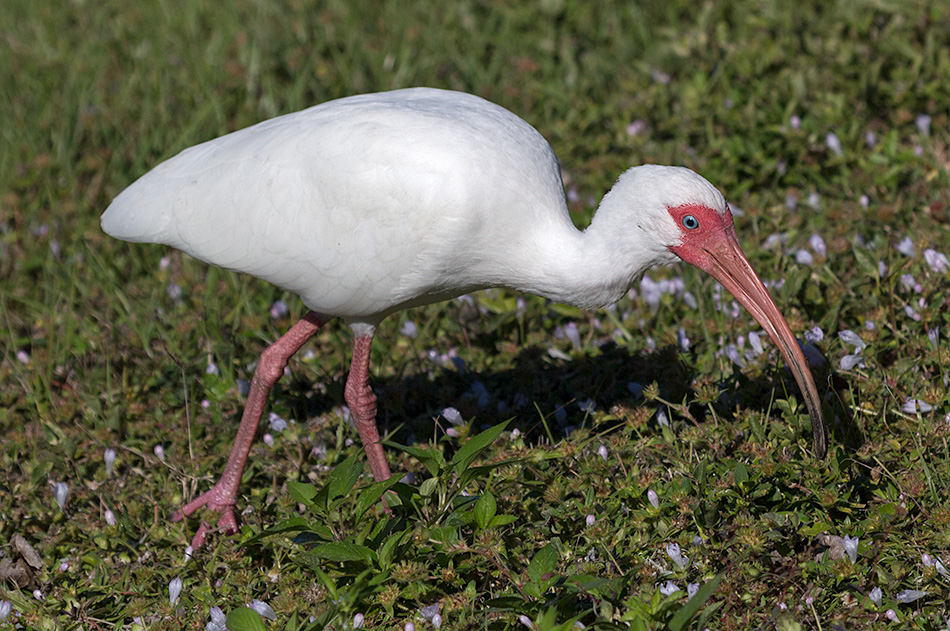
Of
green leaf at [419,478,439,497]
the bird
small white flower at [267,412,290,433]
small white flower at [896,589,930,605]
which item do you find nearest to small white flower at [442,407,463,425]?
the bird

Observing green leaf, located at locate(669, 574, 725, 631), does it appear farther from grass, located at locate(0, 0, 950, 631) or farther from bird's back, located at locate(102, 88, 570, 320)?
bird's back, located at locate(102, 88, 570, 320)

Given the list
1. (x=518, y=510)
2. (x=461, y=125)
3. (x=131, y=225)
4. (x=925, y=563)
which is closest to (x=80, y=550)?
(x=131, y=225)

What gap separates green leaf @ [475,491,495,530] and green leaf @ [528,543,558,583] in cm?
22

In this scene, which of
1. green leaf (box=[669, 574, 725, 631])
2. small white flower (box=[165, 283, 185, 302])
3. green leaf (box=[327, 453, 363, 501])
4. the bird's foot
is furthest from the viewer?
small white flower (box=[165, 283, 185, 302])

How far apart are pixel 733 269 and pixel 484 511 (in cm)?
127

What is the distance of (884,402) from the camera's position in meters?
4.05

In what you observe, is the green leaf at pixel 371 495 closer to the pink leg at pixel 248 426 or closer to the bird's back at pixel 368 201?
the bird's back at pixel 368 201

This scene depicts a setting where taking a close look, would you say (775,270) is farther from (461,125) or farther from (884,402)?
(461,125)

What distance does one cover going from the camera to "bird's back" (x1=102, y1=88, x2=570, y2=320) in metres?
3.83

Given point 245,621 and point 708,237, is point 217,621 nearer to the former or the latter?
point 245,621

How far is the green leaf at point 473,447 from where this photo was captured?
332cm

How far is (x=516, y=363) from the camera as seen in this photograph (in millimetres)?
4922

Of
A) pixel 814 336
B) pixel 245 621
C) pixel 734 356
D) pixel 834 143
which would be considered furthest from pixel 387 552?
pixel 834 143

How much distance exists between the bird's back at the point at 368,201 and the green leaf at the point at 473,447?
80cm
